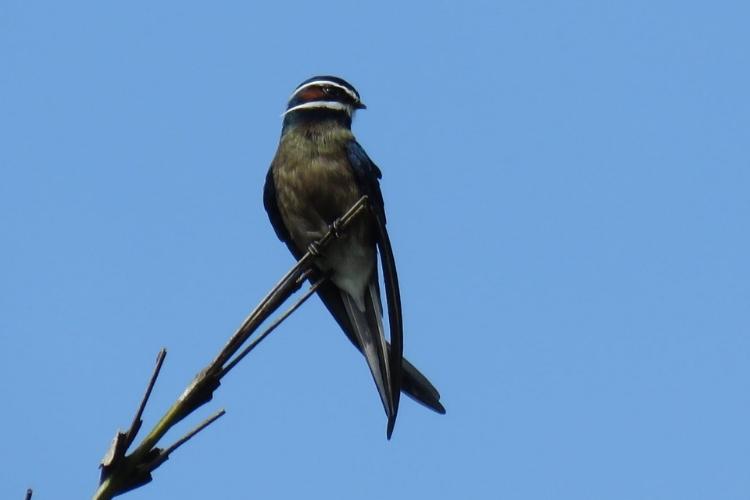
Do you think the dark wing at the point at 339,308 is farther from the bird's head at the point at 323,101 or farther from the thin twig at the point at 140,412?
the thin twig at the point at 140,412

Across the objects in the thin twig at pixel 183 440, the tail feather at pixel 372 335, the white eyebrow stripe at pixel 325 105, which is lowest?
the thin twig at pixel 183 440

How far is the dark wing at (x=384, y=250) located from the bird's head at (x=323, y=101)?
1.07 ft

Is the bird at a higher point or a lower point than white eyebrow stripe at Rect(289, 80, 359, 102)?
lower

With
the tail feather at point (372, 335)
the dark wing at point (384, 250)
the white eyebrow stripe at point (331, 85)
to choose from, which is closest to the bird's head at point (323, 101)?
the white eyebrow stripe at point (331, 85)

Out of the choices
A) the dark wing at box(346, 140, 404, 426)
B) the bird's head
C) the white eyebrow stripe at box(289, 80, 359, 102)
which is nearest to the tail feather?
the dark wing at box(346, 140, 404, 426)

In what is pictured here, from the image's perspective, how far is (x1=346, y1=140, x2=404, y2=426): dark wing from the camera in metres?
3.20

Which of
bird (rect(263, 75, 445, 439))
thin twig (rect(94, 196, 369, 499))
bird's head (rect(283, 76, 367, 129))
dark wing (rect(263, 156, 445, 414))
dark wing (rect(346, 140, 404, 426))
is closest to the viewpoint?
thin twig (rect(94, 196, 369, 499))

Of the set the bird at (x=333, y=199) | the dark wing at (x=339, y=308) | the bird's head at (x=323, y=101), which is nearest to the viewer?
the dark wing at (x=339, y=308)

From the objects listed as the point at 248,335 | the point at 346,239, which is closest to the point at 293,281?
the point at 248,335

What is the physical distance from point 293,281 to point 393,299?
1.97 metres

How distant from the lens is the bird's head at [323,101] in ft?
23.2

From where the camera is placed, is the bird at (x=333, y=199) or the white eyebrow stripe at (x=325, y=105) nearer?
the bird at (x=333, y=199)

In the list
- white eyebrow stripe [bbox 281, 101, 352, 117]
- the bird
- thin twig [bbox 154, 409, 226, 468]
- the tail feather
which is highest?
white eyebrow stripe [bbox 281, 101, 352, 117]

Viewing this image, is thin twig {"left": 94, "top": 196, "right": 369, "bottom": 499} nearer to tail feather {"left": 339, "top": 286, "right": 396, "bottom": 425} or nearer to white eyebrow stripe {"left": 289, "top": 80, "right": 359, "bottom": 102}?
tail feather {"left": 339, "top": 286, "right": 396, "bottom": 425}
